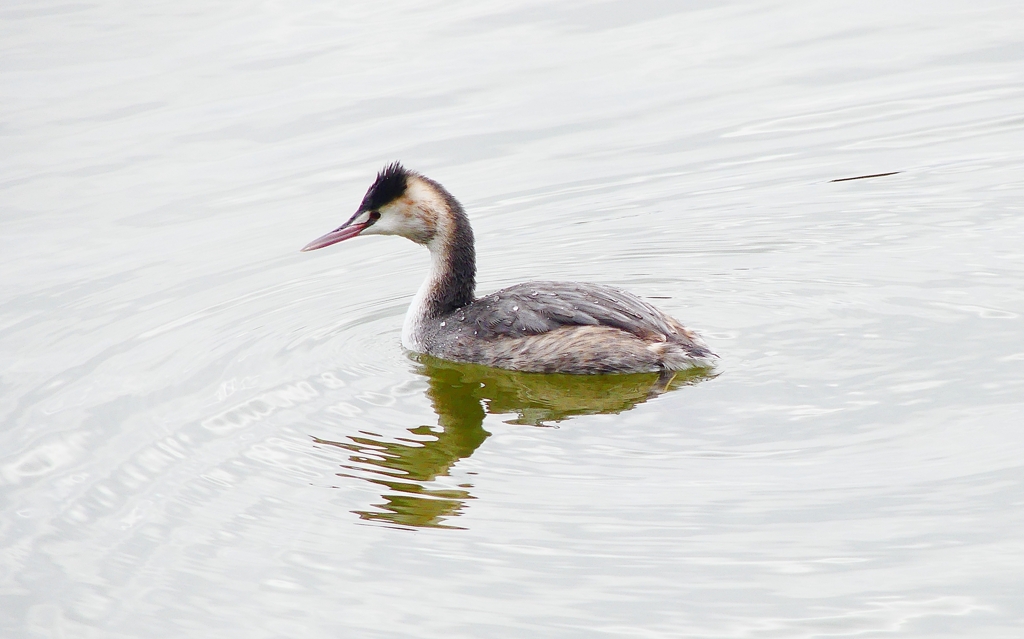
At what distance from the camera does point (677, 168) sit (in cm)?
1086

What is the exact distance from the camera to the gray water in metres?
5.55

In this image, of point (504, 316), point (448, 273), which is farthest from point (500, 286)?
point (504, 316)

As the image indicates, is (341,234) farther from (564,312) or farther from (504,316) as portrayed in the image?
(564,312)

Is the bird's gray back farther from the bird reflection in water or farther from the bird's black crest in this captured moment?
the bird's black crest

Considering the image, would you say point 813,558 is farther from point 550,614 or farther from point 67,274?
point 67,274

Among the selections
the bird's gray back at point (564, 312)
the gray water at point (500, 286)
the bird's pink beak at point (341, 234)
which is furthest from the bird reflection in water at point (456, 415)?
the bird's pink beak at point (341, 234)

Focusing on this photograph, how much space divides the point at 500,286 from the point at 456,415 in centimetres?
213

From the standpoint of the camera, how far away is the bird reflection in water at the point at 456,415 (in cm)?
625

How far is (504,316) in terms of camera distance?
7.90 metres

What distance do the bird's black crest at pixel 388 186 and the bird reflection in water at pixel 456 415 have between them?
989 millimetres

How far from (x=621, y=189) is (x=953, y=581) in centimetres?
584

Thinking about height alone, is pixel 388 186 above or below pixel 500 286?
above

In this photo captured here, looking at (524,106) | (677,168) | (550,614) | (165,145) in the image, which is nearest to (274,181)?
(165,145)

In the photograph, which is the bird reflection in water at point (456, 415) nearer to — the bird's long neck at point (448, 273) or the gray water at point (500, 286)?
the gray water at point (500, 286)
